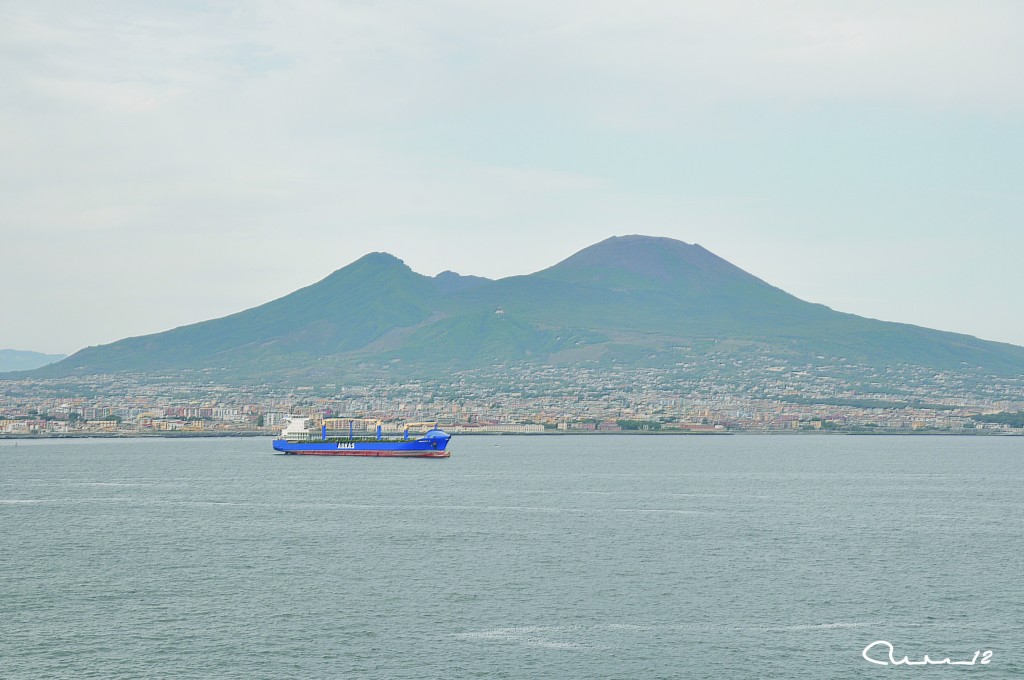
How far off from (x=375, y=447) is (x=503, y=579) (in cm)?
11184

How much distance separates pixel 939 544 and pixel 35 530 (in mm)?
52394

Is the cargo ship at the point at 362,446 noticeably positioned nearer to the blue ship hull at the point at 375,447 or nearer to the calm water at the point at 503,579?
the blue ship hull at the point at 375,447

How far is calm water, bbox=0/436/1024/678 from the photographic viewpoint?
1678 inches

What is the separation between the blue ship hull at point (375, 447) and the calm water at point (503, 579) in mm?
50583

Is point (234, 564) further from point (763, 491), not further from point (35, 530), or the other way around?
point (763, 491)

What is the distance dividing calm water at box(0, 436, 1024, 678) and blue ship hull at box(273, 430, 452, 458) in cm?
5058

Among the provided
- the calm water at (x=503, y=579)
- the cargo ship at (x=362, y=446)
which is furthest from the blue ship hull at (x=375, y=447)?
the calm water at (x=503, y=579)

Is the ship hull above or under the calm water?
above

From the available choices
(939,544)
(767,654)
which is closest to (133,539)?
(767,654)

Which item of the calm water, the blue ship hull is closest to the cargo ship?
the blue ship hull

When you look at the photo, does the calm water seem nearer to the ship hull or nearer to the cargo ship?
the cargo ship

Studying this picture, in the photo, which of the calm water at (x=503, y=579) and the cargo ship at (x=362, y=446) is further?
the cargo ship at (x=362, y=446)

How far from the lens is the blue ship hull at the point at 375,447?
159500 millimetres

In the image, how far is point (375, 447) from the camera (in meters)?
167
